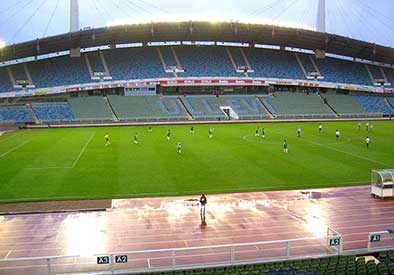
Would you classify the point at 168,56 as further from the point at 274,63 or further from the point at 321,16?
the point at 321,16

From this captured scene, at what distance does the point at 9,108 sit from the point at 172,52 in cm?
2854

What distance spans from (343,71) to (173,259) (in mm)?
69819

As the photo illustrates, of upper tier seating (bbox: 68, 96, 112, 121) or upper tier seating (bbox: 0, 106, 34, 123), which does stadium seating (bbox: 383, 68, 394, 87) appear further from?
upper tier seating (bbox: 0, 106, 34, 123)

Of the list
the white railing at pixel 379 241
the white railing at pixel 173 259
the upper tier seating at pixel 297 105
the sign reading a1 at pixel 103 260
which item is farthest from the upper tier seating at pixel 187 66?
the white railing at pixel 379 241

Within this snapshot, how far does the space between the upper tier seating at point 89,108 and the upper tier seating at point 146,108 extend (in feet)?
5.31

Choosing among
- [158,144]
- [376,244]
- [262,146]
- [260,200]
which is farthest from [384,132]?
[376,244]

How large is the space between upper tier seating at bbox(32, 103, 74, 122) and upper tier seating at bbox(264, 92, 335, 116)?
104 feet

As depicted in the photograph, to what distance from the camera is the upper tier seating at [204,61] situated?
2645 inches

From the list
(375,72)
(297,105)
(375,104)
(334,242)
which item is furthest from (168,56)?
(334,242)

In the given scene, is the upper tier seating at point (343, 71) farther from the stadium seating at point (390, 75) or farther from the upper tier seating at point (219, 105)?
the upper tier seating at point (219, 105)

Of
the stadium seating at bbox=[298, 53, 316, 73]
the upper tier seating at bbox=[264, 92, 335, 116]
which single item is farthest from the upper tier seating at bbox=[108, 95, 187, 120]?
the stadium seating at bbox=[298, 53, 316, 73]

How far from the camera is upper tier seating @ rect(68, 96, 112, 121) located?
57.9m

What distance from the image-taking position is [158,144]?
35.9m

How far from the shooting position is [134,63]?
67.1 meters
